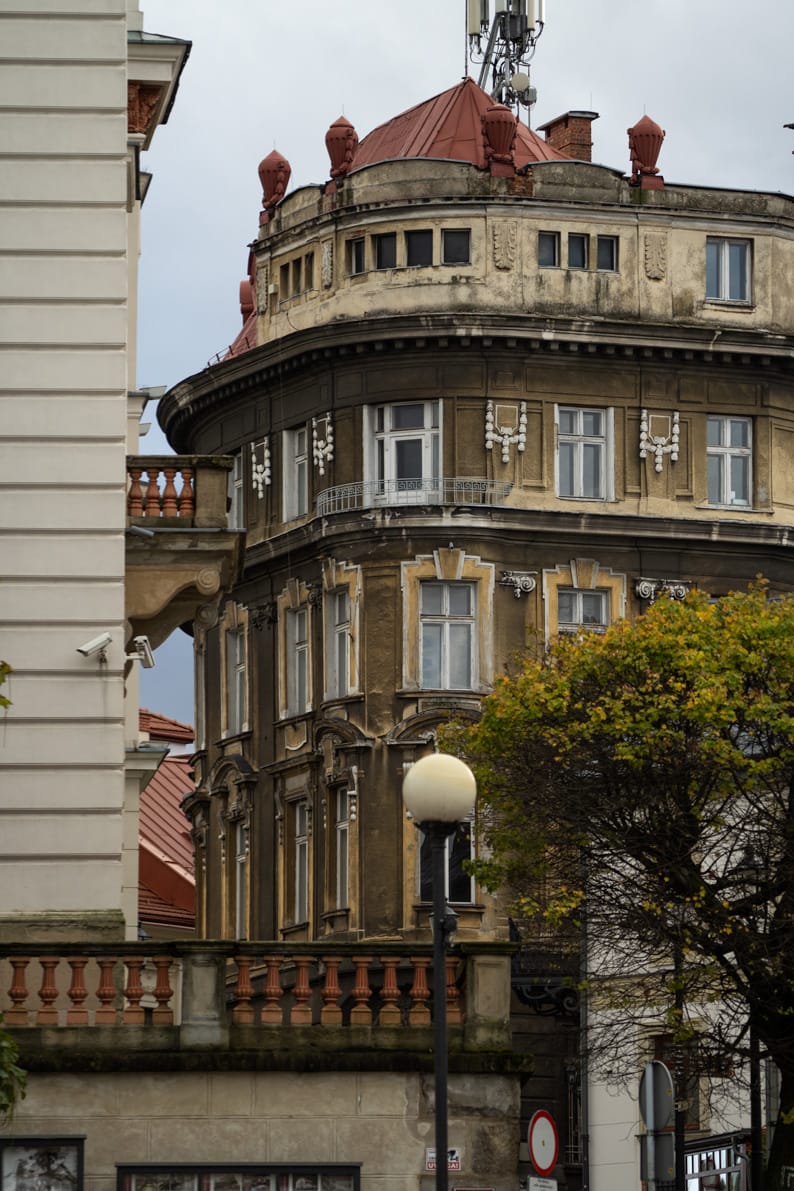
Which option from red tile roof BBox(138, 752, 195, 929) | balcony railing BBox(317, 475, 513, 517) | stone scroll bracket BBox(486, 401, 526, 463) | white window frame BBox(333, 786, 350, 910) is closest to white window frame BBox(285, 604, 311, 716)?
white window frame BBox(333, 786, 350, 910)

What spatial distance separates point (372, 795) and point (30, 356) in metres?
32.3

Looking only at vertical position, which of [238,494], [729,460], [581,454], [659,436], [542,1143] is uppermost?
[659,436]

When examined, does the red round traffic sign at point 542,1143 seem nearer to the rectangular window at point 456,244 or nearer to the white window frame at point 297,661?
the white window frame at point 297,661

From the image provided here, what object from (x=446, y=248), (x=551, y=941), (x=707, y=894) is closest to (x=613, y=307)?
(x=446, y=248)

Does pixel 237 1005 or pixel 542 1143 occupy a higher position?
pixel 237 1005

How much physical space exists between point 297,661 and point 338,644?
2.10 metres

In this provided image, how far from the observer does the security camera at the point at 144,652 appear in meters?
31.8

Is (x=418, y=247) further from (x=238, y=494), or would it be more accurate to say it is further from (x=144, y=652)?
(x=144, y=652)

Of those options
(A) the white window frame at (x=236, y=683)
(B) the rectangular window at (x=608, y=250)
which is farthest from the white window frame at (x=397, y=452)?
(A) the white window frame at (x=236, y=683)

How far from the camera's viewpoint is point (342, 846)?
200 ft

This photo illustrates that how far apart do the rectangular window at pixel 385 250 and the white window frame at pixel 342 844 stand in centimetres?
1098

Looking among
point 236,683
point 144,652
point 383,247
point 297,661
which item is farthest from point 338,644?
point 144,652

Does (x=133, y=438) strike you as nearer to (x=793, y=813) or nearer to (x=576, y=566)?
(x=793, y=813)

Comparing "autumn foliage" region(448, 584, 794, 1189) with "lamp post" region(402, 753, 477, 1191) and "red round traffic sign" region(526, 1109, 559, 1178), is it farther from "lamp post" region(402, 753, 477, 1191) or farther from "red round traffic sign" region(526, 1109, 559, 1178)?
"lamp post" region(402, 753, 477, 1191)
